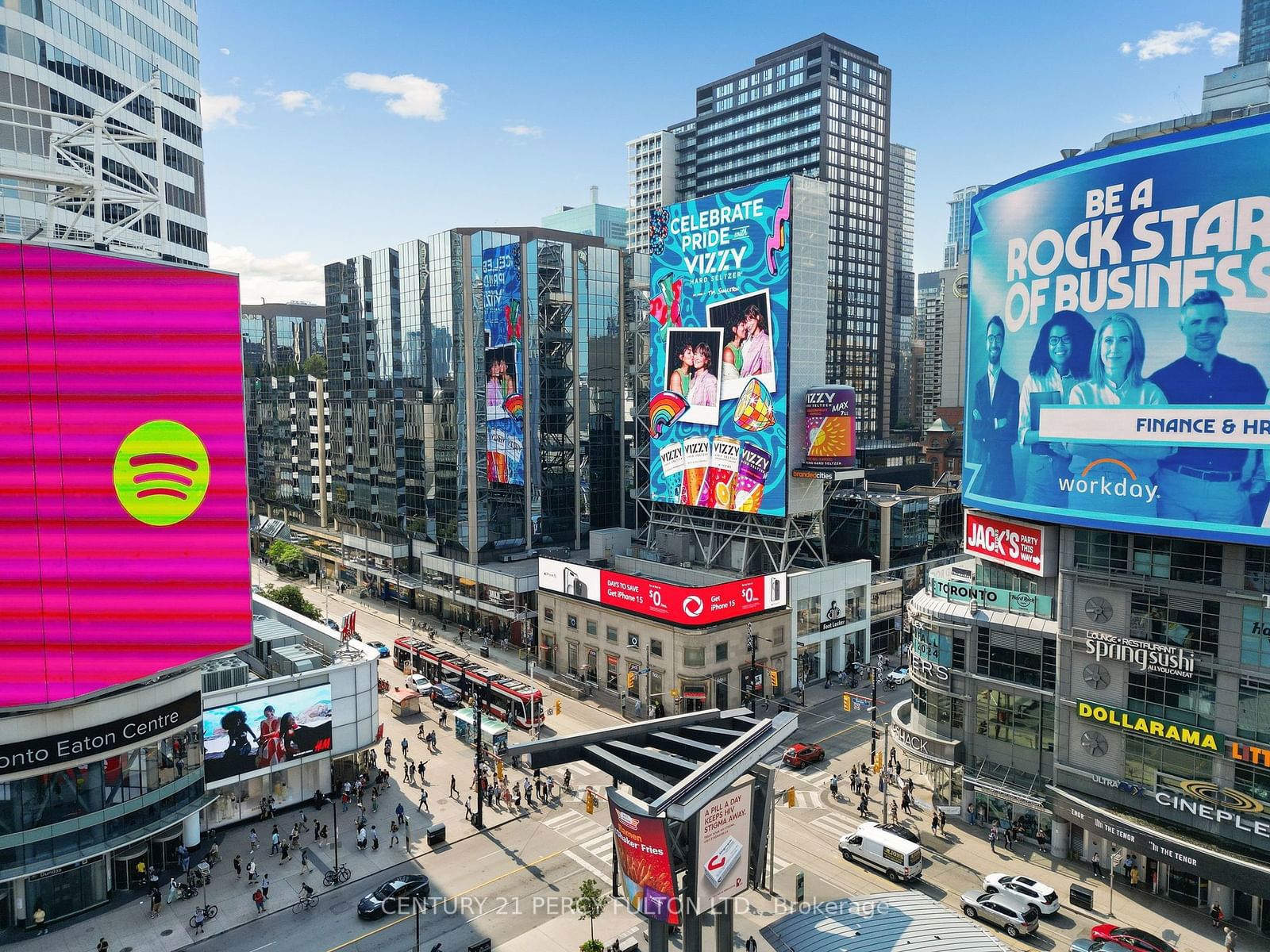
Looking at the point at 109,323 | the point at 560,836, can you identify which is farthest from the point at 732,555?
the point at 109,323

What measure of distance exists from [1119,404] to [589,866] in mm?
33786

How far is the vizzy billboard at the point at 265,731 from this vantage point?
44.9 m

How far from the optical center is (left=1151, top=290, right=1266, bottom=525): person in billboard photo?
117ft

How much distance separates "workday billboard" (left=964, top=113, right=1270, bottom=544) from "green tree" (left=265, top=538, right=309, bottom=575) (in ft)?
289

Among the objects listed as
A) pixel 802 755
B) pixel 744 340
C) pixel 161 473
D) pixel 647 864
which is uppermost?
pixel 744 340

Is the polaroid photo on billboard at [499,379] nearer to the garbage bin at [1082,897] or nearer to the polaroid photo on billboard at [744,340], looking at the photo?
the polaroid photo on billboard at [744,340]

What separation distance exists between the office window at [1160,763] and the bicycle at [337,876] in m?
37.8

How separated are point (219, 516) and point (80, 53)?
3183cm

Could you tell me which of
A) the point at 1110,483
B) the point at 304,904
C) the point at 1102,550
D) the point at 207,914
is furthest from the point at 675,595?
the point at 207,914

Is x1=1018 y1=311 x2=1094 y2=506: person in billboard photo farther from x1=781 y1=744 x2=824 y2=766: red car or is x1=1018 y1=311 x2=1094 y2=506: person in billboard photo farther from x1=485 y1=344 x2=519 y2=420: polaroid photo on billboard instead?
x1=485 y1=344 x2=519 y2=420: polaroid photo on billboard

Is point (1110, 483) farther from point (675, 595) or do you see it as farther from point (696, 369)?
point (696, 369)

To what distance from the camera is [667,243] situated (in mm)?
76812

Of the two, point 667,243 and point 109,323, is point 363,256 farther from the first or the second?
point 109,323

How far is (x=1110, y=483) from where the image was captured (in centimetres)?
4028
